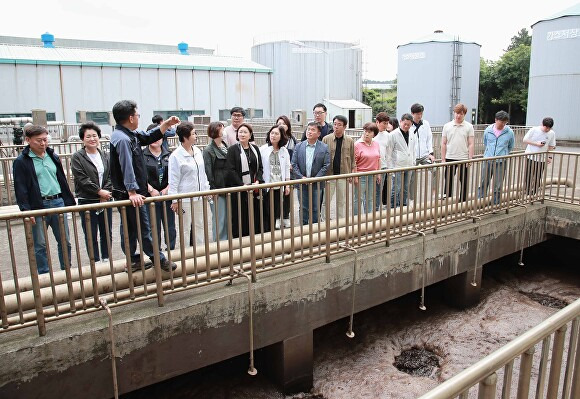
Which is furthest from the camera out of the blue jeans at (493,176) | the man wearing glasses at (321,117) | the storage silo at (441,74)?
the storage silo at (441,74)

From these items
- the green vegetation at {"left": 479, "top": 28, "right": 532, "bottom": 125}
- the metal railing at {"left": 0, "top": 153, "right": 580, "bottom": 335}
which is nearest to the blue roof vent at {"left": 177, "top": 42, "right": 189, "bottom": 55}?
the green vegetation at {"left": 479, "top": 28, "right": 532, "bottom": 125}

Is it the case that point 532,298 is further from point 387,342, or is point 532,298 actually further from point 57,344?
point 57,344

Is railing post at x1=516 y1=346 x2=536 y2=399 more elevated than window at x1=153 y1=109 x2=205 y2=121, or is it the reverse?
window at x1=153 y1=109 x2=205 y2=121

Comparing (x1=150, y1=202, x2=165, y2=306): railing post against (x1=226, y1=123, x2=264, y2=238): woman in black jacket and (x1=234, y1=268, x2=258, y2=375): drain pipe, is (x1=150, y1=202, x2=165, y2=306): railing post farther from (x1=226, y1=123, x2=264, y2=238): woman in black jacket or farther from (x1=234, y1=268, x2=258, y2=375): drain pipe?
(x1=226, y1=123, x2=264, y2=238): woman in black jacket

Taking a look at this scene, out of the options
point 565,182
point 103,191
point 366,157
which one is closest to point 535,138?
point 565,182

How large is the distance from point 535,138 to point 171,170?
744 cm

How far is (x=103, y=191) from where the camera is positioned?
5832mm

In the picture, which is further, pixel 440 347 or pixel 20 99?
pixel 20 99

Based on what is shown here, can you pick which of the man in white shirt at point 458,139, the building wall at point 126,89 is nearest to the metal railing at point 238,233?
the man in white shirt at point 458,139

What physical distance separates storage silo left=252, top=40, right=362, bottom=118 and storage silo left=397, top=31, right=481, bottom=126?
35.6 feet

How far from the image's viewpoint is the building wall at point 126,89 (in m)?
27.4

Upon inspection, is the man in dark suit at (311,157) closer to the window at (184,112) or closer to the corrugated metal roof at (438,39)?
the window at (184,112)

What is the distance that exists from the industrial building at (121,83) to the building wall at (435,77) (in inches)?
444

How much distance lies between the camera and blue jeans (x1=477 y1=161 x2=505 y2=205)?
7.66 meters
